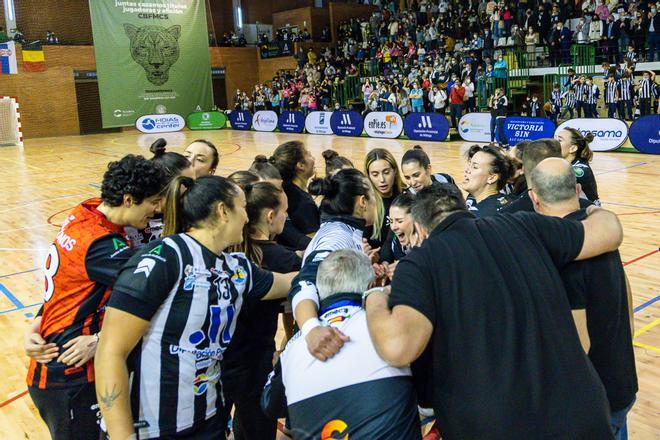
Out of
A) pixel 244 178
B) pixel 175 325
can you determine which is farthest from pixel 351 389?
pixel 244 178

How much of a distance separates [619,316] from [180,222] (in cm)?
182

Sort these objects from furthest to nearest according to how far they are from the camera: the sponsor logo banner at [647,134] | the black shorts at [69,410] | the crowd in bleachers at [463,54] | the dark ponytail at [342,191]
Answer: the crowd in bleachers at [463,54], the sponsor logo banner at [647,134], the dark ponytail at [342,191], the black shorts at [69,410]

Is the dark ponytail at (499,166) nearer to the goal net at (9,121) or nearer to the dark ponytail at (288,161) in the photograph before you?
the dark ponytail at (288,161)

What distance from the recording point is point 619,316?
7.61 ft

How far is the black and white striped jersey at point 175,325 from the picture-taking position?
203cm

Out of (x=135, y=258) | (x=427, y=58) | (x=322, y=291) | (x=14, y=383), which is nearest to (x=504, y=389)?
(x=322, y=291)

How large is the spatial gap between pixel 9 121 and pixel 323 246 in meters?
29.4

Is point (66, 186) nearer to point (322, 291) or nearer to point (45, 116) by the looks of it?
point (322, 291)

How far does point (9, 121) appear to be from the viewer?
90.0ft

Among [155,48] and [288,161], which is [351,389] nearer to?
[288,161]

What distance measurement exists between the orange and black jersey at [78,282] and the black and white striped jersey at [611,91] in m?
19.3

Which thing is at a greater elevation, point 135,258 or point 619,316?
point 135,258

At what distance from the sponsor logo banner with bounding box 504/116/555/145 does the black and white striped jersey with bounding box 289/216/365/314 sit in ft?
48.2

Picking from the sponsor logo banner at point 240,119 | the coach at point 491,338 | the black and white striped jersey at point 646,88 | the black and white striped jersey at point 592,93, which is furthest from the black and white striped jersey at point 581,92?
the coach at point 491,338
